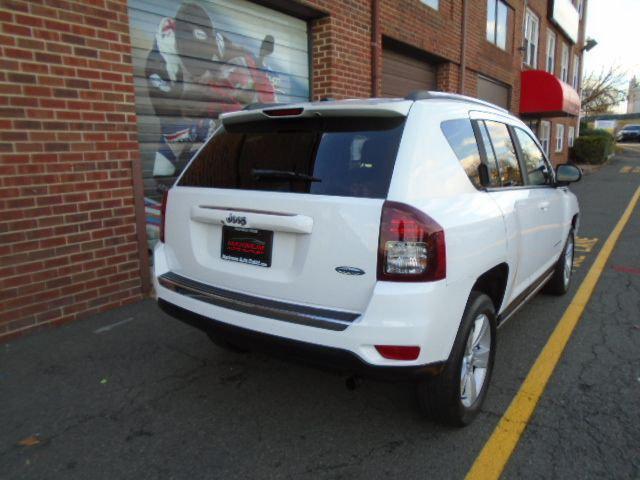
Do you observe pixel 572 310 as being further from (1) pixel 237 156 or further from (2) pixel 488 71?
(2) pixel 488 71

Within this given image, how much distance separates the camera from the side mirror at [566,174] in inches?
176

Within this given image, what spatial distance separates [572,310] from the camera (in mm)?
4668

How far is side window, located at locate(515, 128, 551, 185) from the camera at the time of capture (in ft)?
12.8

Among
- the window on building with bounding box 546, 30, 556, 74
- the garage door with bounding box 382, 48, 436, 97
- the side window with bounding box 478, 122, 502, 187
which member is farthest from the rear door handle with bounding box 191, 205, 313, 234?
the window on building with bounding box 546, 30, 556, 74

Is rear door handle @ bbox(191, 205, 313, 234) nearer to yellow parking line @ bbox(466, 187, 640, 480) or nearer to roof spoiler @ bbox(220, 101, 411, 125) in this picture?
roof spoiler @ bbox(220, 101, 411, 125)

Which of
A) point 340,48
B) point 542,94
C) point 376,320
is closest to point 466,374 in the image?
point 376,320

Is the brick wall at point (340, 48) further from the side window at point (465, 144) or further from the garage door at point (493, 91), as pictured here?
the garage door at point (493, 91)

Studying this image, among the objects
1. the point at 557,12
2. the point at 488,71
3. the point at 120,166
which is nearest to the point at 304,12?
the point at 120,166

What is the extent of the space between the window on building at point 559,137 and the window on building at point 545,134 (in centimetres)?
171

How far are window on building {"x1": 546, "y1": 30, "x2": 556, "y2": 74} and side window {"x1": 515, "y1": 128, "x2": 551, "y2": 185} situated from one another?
18594 millimetres

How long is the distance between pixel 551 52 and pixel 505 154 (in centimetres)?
2054

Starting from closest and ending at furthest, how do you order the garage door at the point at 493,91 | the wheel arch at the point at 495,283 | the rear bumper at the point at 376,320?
the rear bumper at the point at 376,320 → the wheel arch at the point at 495,283 → the garage door at the point at 493,91

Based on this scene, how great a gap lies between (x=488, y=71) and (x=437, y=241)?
40.7 ft

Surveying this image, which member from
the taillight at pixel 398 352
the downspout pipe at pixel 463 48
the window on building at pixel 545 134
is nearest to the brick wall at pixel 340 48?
the downspout pipe at pixel 463 48
